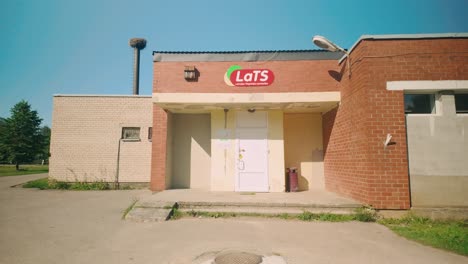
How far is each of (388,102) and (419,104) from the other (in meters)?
1.00

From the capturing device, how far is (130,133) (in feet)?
36.7

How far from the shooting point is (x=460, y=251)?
12.9 ft

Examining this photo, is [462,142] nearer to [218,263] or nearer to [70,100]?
[218,263]

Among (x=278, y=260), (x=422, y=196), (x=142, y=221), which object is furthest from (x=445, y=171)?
(x=142, y=221)

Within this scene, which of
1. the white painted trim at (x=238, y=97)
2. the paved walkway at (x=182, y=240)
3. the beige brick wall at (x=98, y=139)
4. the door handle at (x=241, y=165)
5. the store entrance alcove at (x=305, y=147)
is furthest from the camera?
the beige brick wall at (x=98, y=139)

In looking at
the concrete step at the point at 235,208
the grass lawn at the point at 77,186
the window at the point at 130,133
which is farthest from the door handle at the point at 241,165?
the grass lawn at the point at 77,186

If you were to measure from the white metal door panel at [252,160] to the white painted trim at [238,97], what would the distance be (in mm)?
1384

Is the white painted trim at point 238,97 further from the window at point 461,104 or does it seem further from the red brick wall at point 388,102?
the window at point 461,104

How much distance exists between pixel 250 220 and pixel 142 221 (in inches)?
103

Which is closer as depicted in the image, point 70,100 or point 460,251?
point 460,251

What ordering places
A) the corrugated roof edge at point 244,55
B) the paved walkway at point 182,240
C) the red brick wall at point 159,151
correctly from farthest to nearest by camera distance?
the red brick wall at point 159,151, the corrugated roof edge at point 244,55, the paved walkway at point 182,240

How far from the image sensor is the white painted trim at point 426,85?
604 cm

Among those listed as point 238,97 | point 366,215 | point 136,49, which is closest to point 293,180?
point 366,215

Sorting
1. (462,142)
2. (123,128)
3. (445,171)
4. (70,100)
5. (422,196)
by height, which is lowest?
(422,196)
